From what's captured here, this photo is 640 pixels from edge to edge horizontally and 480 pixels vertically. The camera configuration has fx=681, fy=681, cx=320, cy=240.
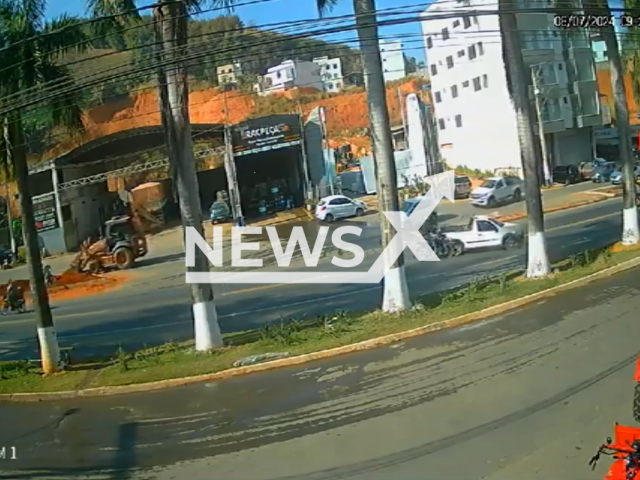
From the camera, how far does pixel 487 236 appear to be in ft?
67.4

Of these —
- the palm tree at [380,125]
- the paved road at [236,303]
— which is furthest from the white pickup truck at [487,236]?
the palm tree at [380,125]

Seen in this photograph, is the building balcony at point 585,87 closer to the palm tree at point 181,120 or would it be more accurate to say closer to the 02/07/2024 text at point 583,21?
the 02/07/2024 text at point 583,21

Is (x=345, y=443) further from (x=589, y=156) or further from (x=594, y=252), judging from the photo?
(x=589, y=156)

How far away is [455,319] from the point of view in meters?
12.3

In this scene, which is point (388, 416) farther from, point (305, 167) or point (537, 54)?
point (305, 167)

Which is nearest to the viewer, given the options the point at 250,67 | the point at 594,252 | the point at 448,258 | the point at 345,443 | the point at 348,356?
the point at 345,443

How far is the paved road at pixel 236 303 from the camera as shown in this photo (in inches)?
621

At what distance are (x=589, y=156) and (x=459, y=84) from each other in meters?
8.76

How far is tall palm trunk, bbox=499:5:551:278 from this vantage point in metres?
14.6

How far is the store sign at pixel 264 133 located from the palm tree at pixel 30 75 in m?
21.2

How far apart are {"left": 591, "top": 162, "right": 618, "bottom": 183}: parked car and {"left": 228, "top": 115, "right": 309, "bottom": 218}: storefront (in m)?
13.8

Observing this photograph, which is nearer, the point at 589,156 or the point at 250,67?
the point at 589,156

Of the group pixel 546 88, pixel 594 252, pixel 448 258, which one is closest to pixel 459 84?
pixel 546 88

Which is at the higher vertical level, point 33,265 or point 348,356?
point 33,265
